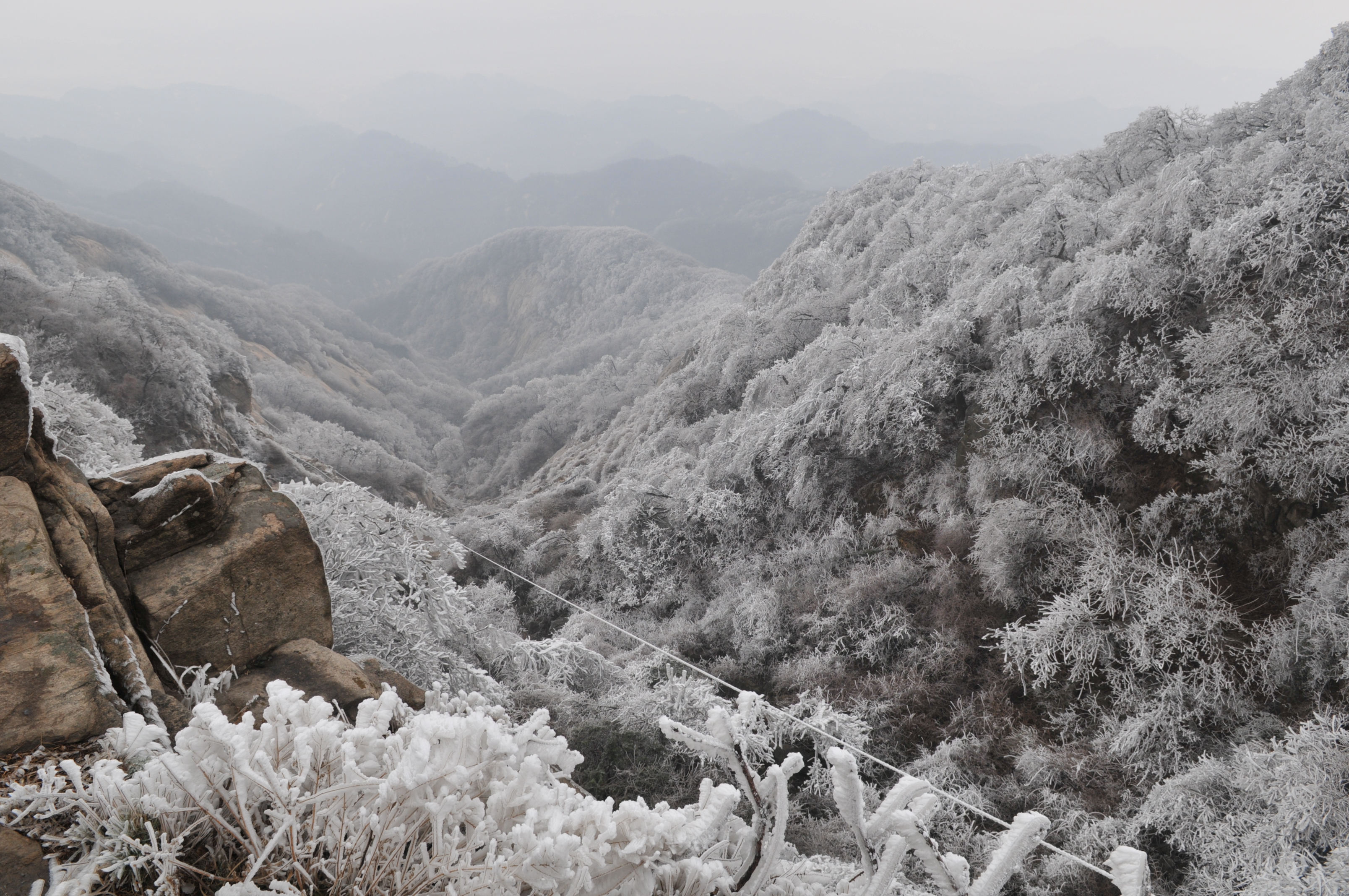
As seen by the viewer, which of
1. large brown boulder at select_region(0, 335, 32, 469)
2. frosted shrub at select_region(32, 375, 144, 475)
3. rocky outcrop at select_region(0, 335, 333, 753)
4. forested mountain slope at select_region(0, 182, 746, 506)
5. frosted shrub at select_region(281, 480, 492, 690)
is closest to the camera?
rocky outcrop at select_region(0, 335, 333, 753)

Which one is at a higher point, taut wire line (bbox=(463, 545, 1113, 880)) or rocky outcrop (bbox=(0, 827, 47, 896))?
rocky outcrop (bbox=(0, 827, 47, 896))

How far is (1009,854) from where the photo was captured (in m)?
1.37

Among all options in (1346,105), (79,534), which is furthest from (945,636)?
(1346,105)

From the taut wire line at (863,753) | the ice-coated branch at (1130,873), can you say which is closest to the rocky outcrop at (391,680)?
the taut wire line at (863,753)

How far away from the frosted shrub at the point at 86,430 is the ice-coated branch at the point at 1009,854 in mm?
3678

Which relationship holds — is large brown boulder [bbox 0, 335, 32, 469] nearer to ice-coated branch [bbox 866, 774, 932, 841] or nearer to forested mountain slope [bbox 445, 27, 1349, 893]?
ice-coated branch [bbox 866, 774, 932, 841]

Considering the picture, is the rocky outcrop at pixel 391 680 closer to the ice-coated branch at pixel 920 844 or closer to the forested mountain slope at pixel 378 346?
the ice-coated branch at pixel 920 844

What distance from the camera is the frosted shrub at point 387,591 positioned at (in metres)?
4.94

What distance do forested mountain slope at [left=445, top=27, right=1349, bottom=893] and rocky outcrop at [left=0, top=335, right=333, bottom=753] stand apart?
6.36m

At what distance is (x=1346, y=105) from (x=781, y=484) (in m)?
9.38

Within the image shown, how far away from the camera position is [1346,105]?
881 cm

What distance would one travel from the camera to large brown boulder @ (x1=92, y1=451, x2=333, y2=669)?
3.04 meters

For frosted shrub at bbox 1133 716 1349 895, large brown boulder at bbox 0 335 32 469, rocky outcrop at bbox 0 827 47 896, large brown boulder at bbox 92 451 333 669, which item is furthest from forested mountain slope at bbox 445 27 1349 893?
large brown boulder at bbox 0 335 32 469

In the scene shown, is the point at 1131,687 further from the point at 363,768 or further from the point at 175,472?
the point at 175,472
